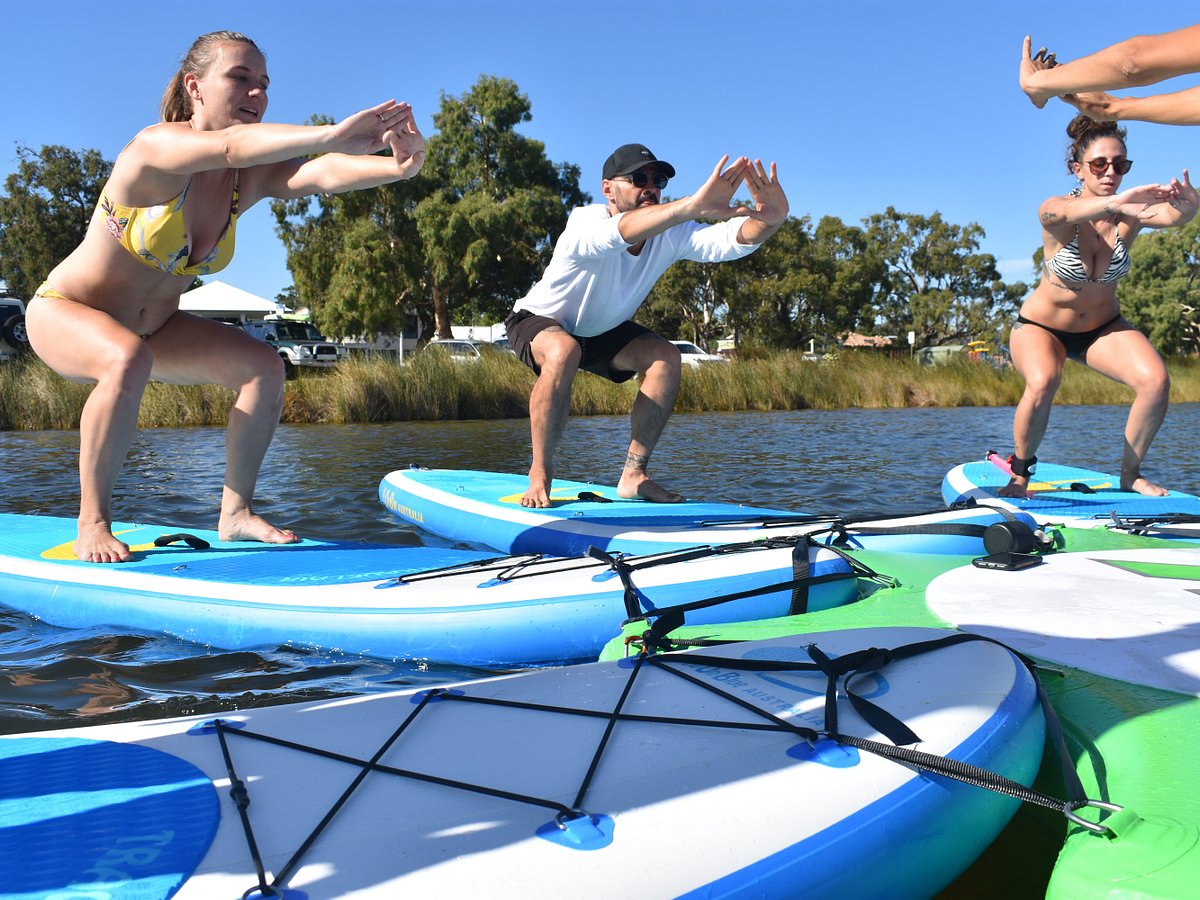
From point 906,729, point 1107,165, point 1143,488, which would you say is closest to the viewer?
point 906,729

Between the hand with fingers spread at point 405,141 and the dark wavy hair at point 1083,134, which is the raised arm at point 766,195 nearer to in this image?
the hand with fingers spread at point 405,141

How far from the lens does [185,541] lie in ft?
14.7

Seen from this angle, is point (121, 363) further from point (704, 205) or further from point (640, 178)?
point (640, 178)

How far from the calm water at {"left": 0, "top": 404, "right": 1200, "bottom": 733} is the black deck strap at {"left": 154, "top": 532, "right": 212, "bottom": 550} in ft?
1.88

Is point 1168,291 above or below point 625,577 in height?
above

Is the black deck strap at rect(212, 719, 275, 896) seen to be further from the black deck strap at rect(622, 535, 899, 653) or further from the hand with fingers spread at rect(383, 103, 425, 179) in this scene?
the hand with fingers spread at rect(383, 103, 425, 179)

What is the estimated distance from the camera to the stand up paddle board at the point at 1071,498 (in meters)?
5.02

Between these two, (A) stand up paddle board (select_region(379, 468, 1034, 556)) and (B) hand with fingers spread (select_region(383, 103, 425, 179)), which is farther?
(A) stand up paddle board (select_region(379, 468, 1034, 556))

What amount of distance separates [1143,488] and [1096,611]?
329cm

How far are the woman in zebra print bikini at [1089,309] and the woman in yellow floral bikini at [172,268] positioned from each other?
3706mm

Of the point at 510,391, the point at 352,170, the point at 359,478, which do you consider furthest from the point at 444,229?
the point at 352,170

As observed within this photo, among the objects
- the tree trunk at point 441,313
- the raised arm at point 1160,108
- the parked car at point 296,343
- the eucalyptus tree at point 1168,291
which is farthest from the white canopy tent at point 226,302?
the eucalyptus tree at point 1168,291

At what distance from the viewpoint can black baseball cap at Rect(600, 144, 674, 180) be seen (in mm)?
5184

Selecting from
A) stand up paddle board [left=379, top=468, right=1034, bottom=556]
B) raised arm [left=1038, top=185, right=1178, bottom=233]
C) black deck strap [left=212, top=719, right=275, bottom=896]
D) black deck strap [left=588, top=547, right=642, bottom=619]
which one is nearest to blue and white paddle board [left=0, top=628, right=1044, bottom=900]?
black deck strap [left=212, top=719, right=275, bottom=896]
